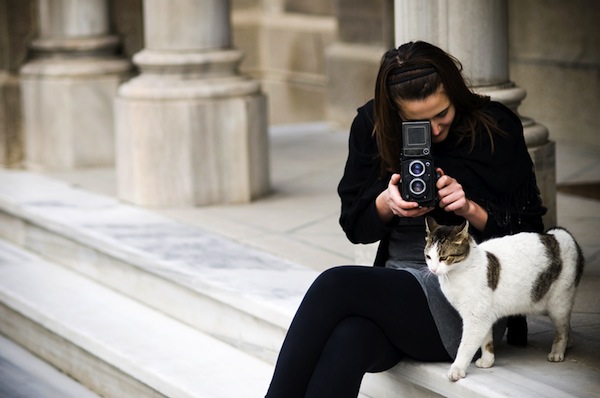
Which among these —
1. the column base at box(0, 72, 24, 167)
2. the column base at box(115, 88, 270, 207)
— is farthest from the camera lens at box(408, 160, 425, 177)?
the column base at box(0, 72, 24, 167)

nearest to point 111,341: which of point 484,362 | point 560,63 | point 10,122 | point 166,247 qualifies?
point 166,247

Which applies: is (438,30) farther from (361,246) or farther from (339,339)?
(339,339)

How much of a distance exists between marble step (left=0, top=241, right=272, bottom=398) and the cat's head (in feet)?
3.64

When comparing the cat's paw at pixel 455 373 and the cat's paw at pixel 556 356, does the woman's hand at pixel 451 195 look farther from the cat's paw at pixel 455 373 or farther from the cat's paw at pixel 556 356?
the cat's paw at pixel 556 356

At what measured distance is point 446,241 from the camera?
3.45 meters

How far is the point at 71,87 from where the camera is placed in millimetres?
7496

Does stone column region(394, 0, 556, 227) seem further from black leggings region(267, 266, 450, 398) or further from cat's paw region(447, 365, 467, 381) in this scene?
cat's paw region(447, 365, 467, 381)

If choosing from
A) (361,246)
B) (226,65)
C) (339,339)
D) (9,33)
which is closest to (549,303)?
(339,339)

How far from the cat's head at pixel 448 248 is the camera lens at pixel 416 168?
17 centimetres

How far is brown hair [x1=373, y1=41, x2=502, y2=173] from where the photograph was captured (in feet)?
11.6

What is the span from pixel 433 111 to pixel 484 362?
0.75 m

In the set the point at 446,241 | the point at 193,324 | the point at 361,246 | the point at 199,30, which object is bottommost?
the point at 193,324

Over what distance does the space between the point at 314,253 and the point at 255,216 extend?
0.82m

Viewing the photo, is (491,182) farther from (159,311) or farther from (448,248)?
(159,311)
